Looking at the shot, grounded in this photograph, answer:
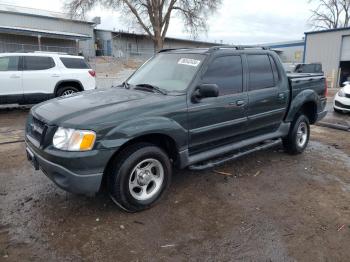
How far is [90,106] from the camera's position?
3764 millimetres

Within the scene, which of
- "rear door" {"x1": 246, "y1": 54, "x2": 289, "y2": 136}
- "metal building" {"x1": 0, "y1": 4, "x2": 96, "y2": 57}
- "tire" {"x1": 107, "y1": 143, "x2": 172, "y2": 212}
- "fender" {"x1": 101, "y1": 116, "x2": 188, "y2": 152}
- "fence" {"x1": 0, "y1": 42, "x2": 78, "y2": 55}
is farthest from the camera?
"metal building" {"x1": 0, "y1": 4, "x2": 96, "y2": 57}

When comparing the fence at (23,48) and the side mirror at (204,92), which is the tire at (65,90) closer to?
the side mirror at (204,92)

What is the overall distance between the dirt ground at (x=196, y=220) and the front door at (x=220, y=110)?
70 centimetres

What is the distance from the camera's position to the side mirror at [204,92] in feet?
13.1

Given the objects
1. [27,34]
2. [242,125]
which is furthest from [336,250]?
[27,34]

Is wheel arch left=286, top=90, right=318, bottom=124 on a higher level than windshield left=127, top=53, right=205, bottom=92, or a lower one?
lower

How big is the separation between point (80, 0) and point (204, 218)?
3065cm

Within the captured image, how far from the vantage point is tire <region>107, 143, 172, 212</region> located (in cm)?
358

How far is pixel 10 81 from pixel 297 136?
27.0ft

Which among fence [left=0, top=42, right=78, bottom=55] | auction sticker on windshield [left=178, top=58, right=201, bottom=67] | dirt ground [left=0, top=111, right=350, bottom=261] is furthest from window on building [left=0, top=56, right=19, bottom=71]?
fence [left=0, top=42, right=78, bottom=55]

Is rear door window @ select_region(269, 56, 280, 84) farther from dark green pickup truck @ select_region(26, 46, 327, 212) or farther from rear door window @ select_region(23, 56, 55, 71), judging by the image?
rear door window @ select_region(23, 56, 55, 71)

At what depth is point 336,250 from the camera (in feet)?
10.5

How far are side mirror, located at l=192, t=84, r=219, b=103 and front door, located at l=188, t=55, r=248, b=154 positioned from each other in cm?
8

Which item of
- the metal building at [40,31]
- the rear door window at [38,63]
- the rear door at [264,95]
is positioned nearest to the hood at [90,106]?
the rear door at [264,95]
